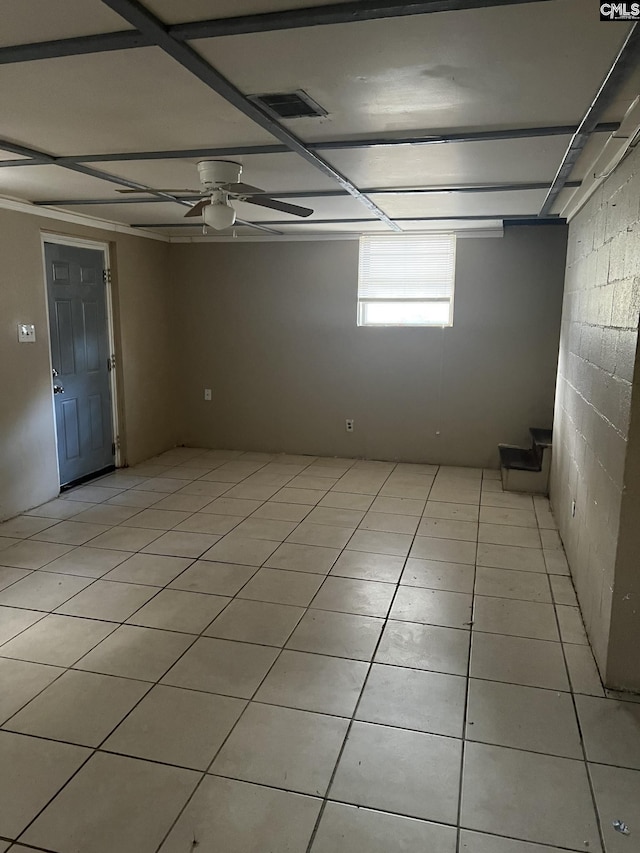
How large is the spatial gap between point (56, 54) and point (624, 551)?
2541mm

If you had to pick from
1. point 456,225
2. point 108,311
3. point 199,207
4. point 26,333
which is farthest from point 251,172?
point 108,311

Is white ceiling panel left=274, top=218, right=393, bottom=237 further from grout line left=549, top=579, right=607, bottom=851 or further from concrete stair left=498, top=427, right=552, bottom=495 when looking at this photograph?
grout line left=549, top=579, right=607, bottom=851

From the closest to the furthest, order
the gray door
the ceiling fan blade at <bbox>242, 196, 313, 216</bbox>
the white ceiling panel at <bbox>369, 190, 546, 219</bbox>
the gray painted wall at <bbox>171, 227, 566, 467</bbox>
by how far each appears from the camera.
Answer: the ceiling fan blade at <bbox>242, 196, 313, 216</bbox>
the white ceiling panel at <bbox>369, 190, 546, 219</bbox>
the gray door
the gray painted wall at <bbox>171, 227, 566, 467</bbox>

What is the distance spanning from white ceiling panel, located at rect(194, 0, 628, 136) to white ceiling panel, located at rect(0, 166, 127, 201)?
1.72 metres

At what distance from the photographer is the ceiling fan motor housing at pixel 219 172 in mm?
2916

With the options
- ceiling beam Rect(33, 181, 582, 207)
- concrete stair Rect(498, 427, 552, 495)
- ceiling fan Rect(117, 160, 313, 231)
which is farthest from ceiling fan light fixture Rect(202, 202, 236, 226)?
concrete stair Rect(498, 427, 552, 495)

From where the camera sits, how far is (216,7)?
1.51 m

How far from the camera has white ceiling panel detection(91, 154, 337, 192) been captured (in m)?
2.96

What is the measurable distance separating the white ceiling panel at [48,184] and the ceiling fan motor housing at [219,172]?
82 cm

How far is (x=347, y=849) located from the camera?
5.46 feet

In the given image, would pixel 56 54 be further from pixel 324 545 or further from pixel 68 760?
pixel 324 545

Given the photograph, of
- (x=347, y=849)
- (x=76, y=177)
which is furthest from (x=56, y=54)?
(x=347, y=849)

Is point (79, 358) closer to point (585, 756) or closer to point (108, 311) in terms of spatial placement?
point (108, 311)

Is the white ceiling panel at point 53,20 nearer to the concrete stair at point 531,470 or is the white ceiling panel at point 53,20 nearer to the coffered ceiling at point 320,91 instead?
the coffered ceiling at point 320,91
